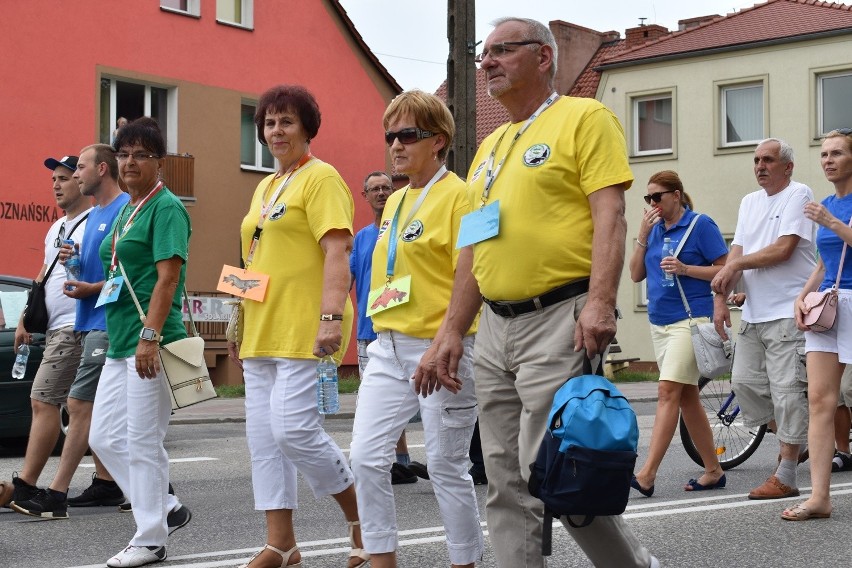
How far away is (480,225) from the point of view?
471 centimetres

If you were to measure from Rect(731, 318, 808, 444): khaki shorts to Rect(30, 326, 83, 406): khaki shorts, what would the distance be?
3990mm

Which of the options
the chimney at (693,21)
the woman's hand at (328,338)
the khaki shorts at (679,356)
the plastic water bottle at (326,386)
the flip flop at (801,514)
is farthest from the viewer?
the chimney at (693,21)

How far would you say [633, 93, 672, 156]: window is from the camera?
3616cm

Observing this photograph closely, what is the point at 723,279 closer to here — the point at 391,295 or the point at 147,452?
the point at 391,295

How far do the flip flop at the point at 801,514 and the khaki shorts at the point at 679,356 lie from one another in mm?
1507

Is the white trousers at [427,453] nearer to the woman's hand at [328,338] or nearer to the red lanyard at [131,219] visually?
the woman's hand at [328,338]

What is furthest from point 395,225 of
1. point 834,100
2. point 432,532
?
point 834,100

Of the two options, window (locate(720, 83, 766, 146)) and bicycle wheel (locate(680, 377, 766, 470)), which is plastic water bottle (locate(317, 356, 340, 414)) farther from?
window (locate(720, 83, 766, 146))

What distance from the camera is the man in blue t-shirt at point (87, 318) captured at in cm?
771

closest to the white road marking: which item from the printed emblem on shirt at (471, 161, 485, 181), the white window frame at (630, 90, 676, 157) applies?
the printed emblem on shirt at (471, 161, 485, 181)

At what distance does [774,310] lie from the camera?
8.28 m

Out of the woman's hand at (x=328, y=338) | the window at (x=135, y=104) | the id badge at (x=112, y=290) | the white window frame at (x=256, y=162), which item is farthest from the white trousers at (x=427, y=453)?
the white window frame at (x=256, y=162)

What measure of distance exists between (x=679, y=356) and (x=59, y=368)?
Result: 378 centimetres

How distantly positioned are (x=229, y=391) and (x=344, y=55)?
1093cm
